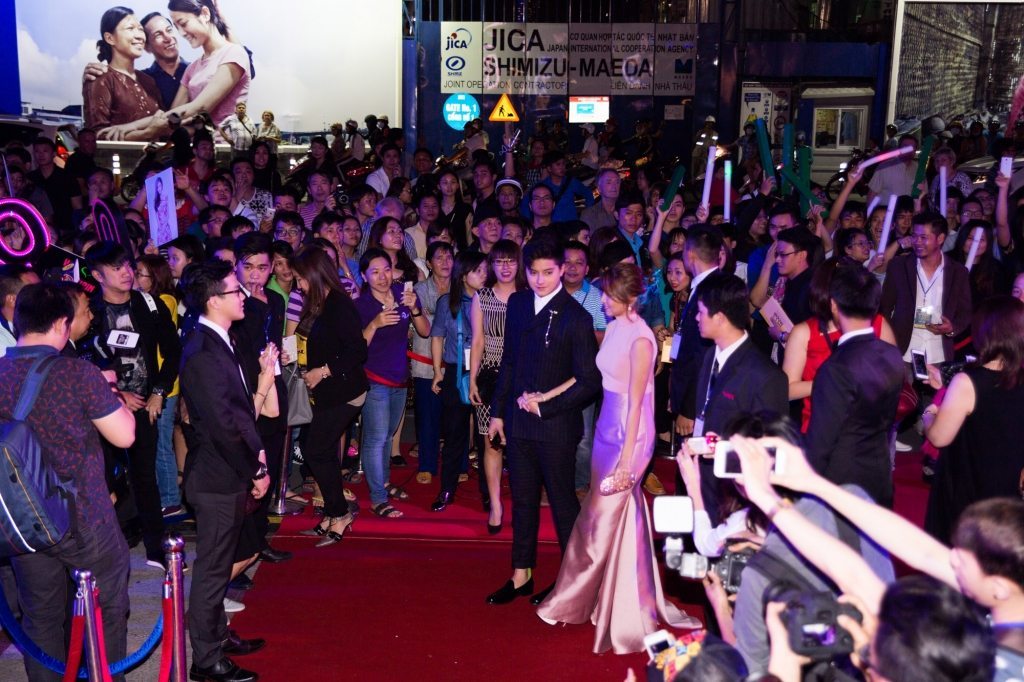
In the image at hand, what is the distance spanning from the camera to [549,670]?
14.6ft

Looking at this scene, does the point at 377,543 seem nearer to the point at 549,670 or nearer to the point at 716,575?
the point at 549,670

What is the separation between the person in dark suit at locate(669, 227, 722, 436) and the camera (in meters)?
5.36

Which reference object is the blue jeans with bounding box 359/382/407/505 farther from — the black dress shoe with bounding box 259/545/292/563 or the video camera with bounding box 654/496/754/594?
the video camera with bounding box 654/496/754/594

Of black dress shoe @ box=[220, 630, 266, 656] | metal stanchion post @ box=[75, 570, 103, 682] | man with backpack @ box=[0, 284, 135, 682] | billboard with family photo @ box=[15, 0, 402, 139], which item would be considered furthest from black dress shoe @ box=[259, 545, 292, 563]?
billboard with family photo @ box=[15, 0, 402, 139]

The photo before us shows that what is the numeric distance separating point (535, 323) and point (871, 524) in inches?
104

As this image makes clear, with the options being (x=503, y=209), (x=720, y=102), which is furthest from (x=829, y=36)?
(x=503, y=209)

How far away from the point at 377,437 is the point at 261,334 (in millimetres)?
1239

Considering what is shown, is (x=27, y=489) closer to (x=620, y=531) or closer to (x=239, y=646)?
(x=239, y=646)

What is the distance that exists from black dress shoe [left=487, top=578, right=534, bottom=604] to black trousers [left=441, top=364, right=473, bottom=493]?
1399mm

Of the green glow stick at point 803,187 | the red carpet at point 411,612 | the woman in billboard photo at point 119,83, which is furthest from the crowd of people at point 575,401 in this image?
the woman in billboard photo at point 119,83

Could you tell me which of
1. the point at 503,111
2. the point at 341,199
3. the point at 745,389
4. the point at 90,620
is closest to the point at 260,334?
the point at 90,620

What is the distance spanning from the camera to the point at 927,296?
674 cm

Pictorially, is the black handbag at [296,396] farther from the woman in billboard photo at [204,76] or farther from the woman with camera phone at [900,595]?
the woman in billboard photo at [204,76]

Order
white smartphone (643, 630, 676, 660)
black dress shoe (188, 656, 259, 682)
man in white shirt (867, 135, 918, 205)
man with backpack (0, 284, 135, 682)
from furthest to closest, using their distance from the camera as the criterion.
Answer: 1. man in white shirt (867, 135, 918, 205)
2. black dress shoe (188, 656, 259, 682)
3. man with backpack (0, 284, 135, 682)
4. white smartphone (643, 630, 676, 660)
